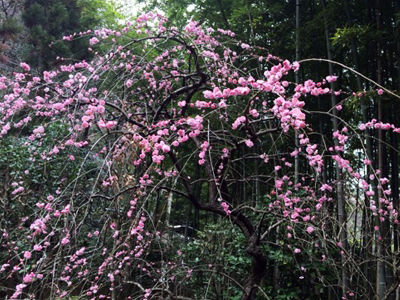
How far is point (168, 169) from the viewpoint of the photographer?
13.9 ft

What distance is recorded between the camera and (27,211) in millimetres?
4488

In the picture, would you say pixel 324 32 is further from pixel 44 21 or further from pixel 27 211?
pixel 44 21

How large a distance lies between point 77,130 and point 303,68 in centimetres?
329

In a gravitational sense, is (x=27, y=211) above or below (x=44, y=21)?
below

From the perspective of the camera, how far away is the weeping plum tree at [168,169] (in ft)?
5.71

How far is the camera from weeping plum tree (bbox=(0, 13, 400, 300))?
5.71ft

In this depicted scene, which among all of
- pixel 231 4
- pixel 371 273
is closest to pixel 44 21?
pixel 231 4

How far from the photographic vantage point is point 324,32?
3812mm

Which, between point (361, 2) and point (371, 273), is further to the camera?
point (371, 273)

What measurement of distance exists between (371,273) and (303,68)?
268cm

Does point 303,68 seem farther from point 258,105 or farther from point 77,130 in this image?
point 77,130

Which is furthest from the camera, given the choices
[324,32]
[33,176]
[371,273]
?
[33,176]

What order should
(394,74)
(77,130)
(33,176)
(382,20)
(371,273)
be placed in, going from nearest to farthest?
(77,130)
(382,20)
(394,74)
(371,273)
(33,176)

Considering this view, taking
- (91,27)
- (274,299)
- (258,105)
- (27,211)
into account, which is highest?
(91,27)
